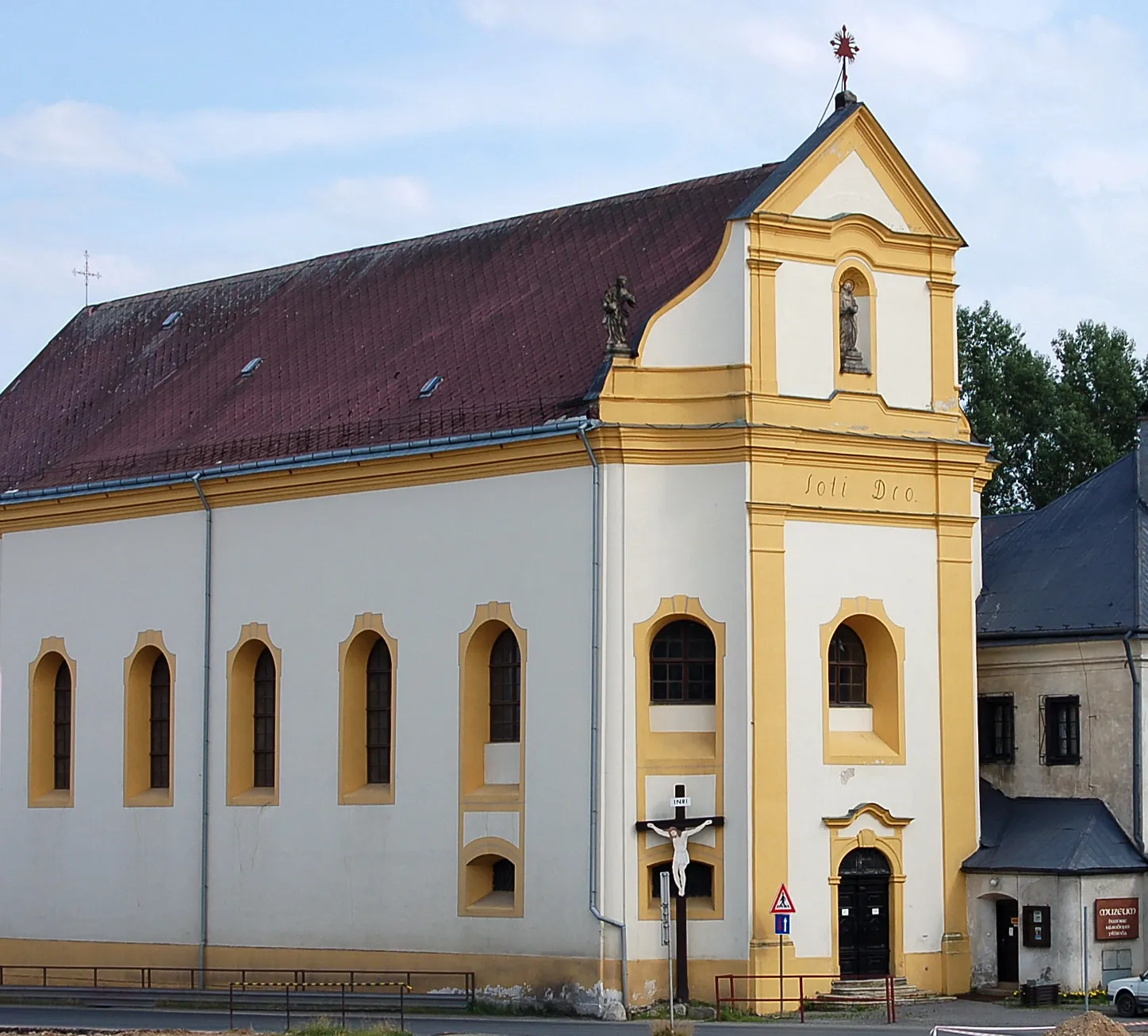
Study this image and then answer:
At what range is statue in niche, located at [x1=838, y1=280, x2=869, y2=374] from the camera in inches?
1630

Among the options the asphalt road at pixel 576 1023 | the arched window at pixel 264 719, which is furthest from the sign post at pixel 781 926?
the arched window at pixel 264 719

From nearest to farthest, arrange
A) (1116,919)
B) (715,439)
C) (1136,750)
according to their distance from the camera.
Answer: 1. (715,439)
2. (1116,919)
3. (1136,750)

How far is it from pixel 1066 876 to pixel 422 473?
1322 cm

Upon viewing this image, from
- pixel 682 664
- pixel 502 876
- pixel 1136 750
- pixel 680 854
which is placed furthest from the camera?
pixel 1136 750

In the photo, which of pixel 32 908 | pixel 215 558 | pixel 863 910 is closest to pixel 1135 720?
pixel 863 910

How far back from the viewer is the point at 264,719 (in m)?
46.1

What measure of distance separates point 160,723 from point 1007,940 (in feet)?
57.3

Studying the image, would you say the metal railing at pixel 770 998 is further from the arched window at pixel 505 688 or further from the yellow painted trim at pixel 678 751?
the arched window at pixel 505 688

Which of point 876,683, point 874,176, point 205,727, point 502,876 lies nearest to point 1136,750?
point 876,683

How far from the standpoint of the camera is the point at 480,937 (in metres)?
40.9

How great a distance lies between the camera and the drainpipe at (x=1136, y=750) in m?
42.1

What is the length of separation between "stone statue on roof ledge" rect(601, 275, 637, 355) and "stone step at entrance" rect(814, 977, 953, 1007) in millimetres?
11076

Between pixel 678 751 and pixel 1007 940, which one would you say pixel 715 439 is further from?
pixel 1007 940

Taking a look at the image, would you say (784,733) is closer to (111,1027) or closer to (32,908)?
(111,1027)
